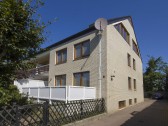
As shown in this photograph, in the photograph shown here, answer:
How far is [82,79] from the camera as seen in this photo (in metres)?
13.8

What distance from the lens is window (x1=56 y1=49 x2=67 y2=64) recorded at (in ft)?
53.3

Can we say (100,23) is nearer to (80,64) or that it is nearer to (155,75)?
(80,64)

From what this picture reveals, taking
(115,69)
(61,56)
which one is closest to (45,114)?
(115,69)

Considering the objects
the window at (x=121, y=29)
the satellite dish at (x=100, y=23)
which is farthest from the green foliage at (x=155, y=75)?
the satellite dish at (x=100, y=23)

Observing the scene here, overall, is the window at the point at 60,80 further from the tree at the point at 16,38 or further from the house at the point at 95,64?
the tree at the point at 16,38

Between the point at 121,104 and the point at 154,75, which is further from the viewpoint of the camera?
the point at 154,75

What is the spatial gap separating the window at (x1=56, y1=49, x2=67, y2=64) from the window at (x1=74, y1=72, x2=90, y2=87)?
2.56m

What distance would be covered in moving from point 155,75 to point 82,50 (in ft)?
118

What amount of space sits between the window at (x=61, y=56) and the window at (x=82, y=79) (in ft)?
8.40

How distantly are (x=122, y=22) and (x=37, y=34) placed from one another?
1109 cm

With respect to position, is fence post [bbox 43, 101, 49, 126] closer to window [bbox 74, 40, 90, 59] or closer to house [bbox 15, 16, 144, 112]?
house [bbox 15, 16, 144, 112]

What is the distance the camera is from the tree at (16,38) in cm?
670

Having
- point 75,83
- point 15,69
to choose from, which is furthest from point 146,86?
point 15,69

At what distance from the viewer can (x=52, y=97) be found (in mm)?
12117
